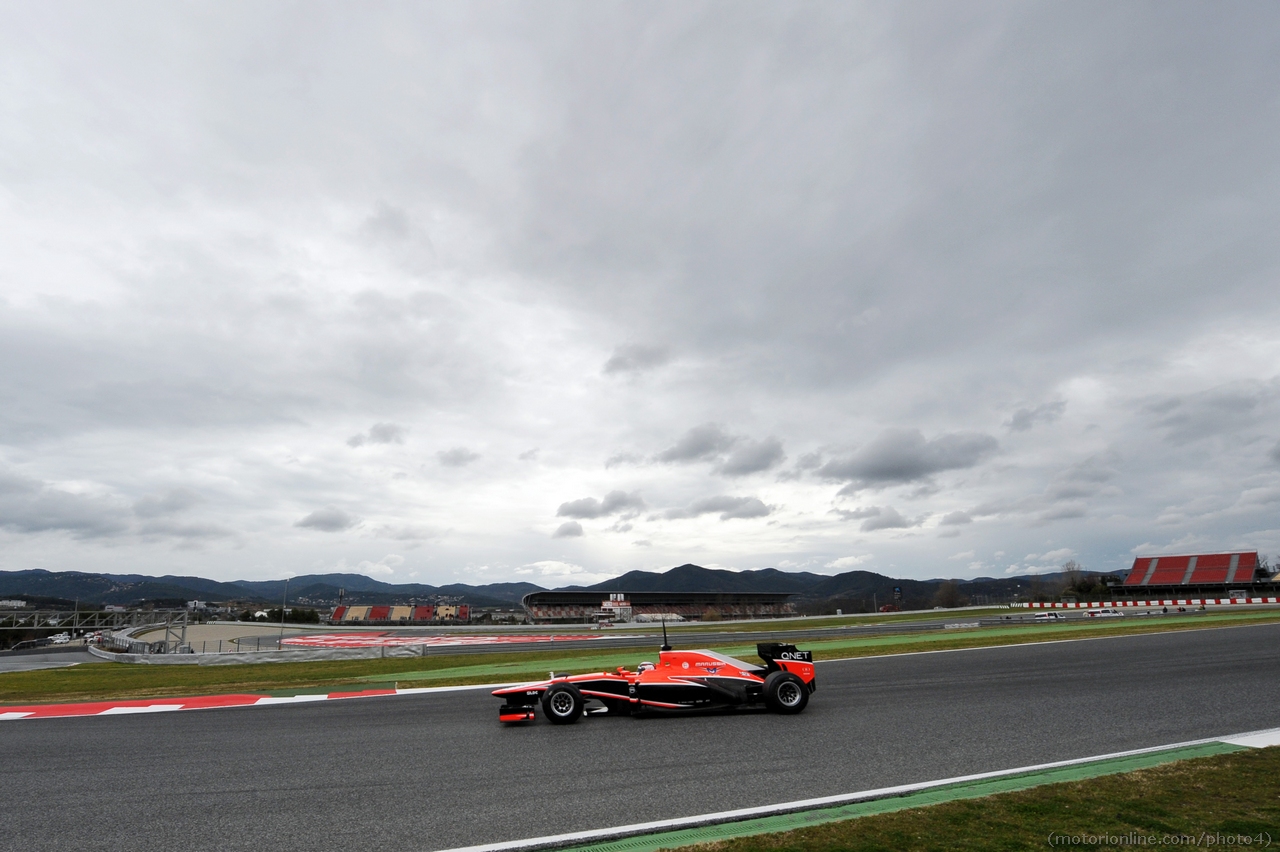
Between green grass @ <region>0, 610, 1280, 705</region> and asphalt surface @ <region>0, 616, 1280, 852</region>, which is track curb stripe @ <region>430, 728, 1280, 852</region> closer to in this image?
asphalt surface @ <region>0, 616, 1280, 852</region>

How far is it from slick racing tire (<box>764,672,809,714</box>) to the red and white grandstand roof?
10439 centimetres

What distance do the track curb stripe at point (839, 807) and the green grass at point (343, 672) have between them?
1443 centimetres

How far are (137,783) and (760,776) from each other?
25.3 ft

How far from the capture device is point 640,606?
98500 millimetres

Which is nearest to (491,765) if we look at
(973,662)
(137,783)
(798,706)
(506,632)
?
(137,783)

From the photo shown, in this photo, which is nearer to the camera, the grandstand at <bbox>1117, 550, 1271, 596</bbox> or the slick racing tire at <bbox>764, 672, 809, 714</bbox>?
the slick racing tire at <bbox>764, 672, 809, 714</bbox>

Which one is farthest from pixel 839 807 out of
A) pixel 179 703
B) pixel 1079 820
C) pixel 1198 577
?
pixel 1198 577

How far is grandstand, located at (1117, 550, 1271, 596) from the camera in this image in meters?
86.4

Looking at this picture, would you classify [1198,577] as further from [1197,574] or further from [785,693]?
[785,693]

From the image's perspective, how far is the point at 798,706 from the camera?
12.3 meters

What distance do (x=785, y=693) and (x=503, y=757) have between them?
5.68 metres

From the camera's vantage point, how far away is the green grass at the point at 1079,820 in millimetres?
5375

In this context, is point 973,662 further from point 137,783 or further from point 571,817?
point 137,783

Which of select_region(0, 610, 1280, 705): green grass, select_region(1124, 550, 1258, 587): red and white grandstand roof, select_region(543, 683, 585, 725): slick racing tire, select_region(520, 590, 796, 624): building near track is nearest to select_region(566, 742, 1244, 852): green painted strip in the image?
select_region(543, 683, 585, 725): slick racing tire
